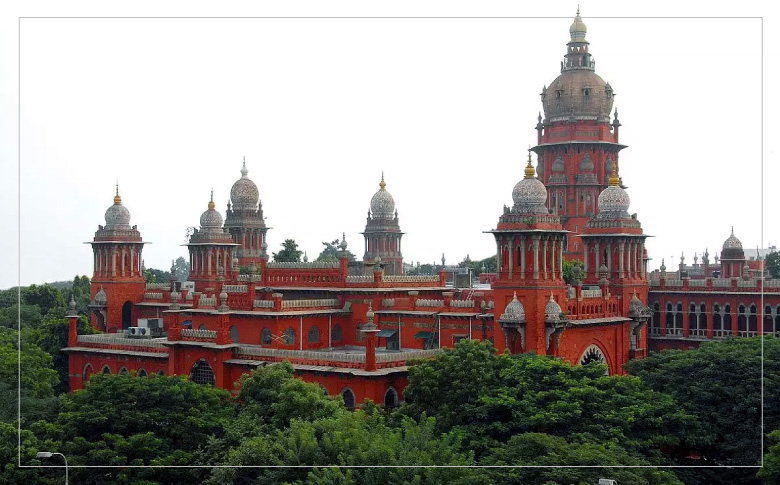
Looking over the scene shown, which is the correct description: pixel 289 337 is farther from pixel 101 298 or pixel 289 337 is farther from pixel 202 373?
pixel 101 298

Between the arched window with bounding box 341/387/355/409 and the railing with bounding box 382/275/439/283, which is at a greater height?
the railing with bounding box 382/275/439/283

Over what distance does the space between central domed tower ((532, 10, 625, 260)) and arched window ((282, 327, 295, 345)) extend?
64.9 feet

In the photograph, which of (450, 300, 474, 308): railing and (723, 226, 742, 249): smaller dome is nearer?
(450, 300, 474, 308): railing

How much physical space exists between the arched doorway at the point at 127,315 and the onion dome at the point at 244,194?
12.3m

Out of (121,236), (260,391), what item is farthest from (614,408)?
(121,236)

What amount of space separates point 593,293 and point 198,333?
17.4 meters

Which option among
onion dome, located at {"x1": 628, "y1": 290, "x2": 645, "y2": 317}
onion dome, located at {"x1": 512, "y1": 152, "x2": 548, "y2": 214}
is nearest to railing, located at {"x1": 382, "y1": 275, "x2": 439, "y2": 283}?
onion dome, located at {"x1": 512, "y1": 152, "x2": 548, "y2": 214}

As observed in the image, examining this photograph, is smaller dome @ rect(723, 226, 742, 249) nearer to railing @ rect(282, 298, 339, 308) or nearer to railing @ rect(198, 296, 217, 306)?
railing @ rect(282, 298, 339, 308)

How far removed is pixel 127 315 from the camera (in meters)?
59.3

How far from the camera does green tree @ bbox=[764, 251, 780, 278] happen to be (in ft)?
228

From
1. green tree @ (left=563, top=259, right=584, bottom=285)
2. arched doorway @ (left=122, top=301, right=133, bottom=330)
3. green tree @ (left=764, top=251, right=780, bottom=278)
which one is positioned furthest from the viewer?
green tree @ (left=764, top=251, right=780, bottom=278)

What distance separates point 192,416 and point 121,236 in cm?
2431

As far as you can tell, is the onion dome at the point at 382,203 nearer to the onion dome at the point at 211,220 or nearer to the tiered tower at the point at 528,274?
the onion dome at the point at 211,220

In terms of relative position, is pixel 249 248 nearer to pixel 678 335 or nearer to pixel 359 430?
pixel 678 335
